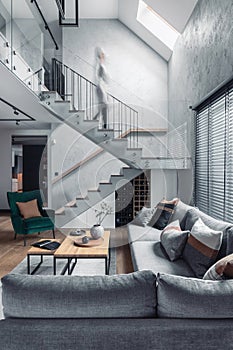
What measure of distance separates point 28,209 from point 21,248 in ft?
2.89

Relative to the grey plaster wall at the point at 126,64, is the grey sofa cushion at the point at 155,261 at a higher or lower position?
lower

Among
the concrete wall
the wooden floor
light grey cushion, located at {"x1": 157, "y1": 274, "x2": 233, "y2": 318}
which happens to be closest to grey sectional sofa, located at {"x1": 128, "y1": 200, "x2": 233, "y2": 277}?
the wooden floor

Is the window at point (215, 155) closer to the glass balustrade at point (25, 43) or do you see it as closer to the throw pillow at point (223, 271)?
the throw pillow at point (223, 271)

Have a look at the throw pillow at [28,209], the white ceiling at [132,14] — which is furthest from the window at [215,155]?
the throw pillow at [28,209]

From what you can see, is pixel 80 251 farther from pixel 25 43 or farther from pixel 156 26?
pixel 156 26

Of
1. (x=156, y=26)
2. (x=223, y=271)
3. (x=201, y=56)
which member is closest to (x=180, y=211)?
(x=201, y=56)

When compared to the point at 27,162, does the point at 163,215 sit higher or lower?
lower

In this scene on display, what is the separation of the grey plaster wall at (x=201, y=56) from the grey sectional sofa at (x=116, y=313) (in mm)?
2689

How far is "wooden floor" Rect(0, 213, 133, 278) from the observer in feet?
14.3

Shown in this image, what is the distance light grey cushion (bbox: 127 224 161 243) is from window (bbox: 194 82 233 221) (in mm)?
779

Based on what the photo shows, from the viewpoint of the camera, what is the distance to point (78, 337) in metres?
1.26

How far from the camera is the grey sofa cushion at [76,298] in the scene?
1.32 metres

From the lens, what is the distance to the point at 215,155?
4.07m

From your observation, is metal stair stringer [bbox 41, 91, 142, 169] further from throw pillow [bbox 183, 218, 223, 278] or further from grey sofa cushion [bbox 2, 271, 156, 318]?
grey sofa cushion [bbox 2, 271, 156, 318]
